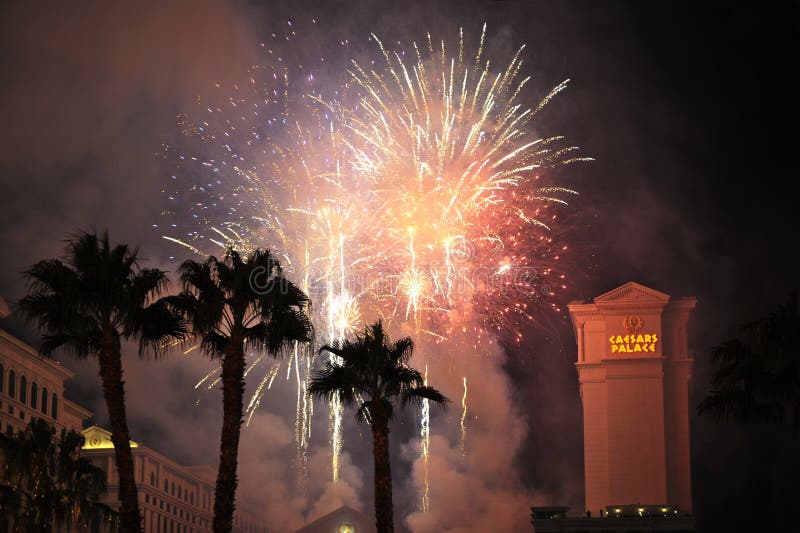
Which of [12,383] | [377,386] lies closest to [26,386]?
[12,383]

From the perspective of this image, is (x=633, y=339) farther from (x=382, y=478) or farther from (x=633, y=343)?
(x=382, y=478)

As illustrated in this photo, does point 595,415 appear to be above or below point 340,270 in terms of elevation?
below

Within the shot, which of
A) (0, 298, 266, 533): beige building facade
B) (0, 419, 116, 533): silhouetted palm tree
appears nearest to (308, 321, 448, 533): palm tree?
(0, 419, 116, 533): silhouetted palm tree

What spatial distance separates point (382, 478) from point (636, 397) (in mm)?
66841

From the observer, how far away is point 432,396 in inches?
1914

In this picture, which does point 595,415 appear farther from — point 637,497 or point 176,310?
point 176,310

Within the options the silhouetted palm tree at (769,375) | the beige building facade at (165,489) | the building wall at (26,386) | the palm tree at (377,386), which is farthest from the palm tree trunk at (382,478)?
the beige building facade at (165,489)

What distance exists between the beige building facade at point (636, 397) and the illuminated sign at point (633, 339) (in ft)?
0.32

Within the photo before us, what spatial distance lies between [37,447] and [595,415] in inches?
2674

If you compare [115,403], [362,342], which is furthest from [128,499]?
[362,342]

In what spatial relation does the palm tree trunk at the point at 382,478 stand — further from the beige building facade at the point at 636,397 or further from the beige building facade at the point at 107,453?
the beige building facade at the point at 636,397

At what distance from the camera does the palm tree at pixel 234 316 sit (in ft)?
133

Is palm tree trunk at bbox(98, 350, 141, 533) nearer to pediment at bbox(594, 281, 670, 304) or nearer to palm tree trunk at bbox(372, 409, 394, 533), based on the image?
palm tree trunk at bbox(372, 409, 394, 533)

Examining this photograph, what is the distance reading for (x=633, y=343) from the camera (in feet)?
363
